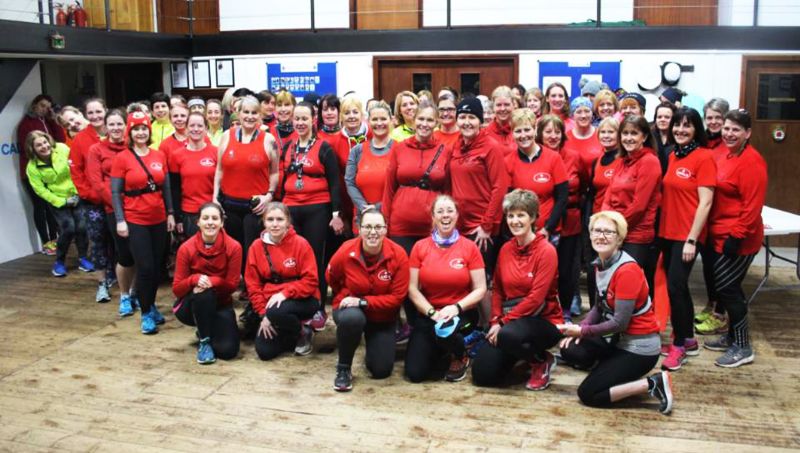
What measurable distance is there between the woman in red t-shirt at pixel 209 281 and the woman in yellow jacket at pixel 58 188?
2.58 metres

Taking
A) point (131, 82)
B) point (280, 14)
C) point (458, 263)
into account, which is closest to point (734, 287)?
point (458, 263)

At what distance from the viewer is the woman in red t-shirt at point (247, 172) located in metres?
5.21

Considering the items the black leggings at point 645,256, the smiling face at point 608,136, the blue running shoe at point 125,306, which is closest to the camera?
the black leggings at point 645,256

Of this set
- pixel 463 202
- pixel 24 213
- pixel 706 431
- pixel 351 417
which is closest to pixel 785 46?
pixel 463 202

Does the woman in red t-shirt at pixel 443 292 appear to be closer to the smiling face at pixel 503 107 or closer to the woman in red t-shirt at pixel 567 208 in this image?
the woman in red t-shirt at pixel 567 208

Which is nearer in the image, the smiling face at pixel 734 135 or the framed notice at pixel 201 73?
the smiling face at pixel 734 135

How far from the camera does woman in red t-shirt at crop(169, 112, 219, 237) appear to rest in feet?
17.8

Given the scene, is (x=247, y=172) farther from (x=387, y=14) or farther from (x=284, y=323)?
(x=387, y=14)

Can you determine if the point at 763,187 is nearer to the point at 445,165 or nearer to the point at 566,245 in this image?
the point at 566,245

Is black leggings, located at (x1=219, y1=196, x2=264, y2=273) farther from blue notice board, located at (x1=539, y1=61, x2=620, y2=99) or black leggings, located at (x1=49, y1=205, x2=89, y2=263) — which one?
blue notice board, located at (x1=539, y1=61, x2=620, y2=99)

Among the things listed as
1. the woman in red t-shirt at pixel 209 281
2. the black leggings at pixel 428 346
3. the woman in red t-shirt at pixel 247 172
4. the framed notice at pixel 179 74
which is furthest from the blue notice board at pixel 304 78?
the black leggings at pixel 428 346

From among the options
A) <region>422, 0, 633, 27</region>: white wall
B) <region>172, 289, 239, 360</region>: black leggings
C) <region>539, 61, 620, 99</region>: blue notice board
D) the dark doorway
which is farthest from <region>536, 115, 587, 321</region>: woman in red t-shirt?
the dark doorway

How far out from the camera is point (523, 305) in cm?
415

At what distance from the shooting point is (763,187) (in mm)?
4387
